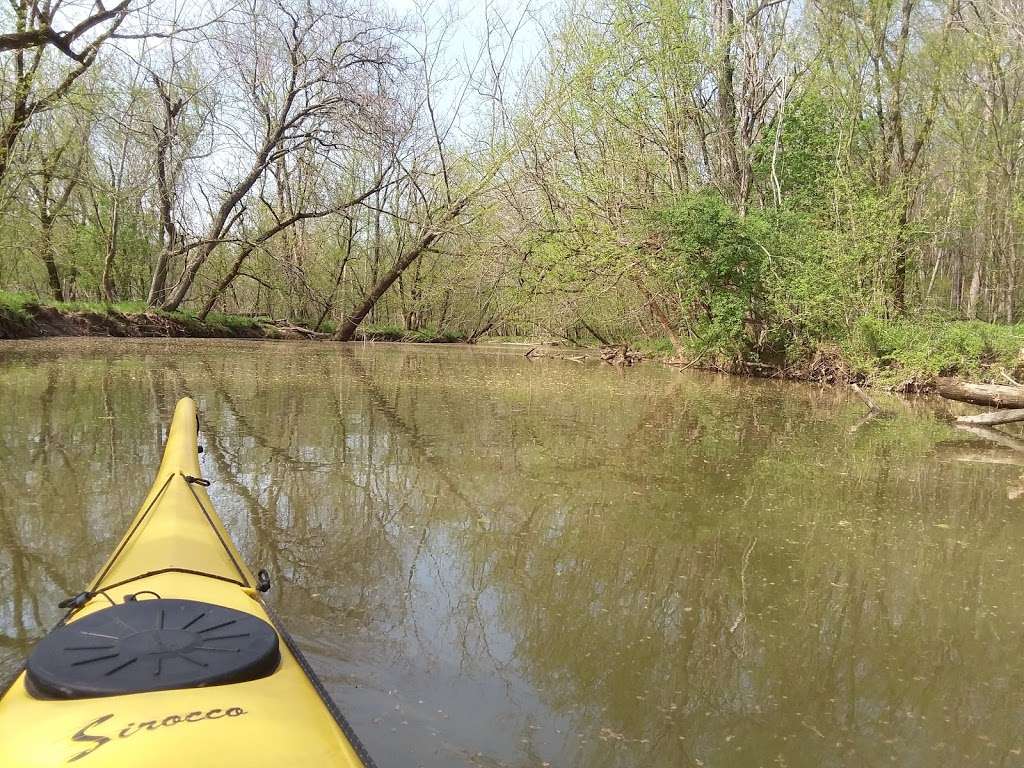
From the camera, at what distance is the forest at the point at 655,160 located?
13.8 meters

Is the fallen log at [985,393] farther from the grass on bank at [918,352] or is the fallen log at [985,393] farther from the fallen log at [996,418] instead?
the fallen log at [996,418]

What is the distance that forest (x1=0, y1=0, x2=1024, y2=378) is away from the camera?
13.8 metres

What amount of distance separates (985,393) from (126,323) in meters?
19.3

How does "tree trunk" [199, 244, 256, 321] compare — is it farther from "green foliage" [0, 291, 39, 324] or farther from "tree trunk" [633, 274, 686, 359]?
"tree trunk" [633, 274, 686, 359]

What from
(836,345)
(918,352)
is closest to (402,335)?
(836,345)

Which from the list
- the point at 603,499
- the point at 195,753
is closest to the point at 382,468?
the point at 603,499

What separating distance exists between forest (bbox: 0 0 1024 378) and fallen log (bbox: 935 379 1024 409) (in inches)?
33.5

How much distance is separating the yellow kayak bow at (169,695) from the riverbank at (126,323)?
16176mm

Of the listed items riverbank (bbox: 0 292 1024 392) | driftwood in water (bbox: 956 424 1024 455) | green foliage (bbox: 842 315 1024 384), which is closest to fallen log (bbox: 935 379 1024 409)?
riverbank (bbox: 0 292 1024 392)

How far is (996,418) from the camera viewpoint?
894 cm

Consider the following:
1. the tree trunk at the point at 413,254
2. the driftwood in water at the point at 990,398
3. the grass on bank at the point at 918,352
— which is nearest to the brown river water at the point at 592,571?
the driftwood in water at the point at 990,398

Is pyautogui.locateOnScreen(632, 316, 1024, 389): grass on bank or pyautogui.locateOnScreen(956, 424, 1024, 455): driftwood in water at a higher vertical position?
pyautogui.locateOnScreen(632, 316, 1024, 389): grass on bank

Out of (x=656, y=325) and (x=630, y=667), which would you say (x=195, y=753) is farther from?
(x=656, y=325)

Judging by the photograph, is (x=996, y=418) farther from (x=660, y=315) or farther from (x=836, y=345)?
(x=660, y=315)
